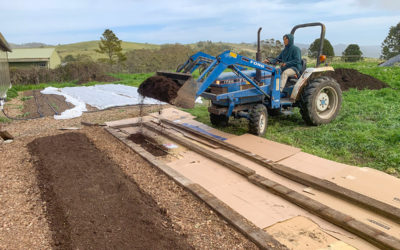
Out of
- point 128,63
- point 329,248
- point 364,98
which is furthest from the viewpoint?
point 128,63

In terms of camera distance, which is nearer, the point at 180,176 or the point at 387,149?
the point at 180,176

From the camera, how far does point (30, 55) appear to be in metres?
29.2

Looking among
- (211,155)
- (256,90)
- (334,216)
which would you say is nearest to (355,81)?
(256,90)

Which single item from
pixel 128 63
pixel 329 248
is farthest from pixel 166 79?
pixel 128 63

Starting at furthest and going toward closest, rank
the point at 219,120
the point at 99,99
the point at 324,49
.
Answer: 1. the point at 324,49
2. the point at 99,99
3. the point at 219,120

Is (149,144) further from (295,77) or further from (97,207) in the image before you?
(295,77)

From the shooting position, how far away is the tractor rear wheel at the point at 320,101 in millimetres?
6934

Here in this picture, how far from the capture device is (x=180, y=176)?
4555 mm

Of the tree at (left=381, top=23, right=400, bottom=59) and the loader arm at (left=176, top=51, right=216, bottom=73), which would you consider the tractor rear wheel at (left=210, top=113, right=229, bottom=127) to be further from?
the tree at (left=381, top=23, right=400, bottom=59)

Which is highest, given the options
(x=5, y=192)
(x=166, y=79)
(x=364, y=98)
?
(x=166, y=79)

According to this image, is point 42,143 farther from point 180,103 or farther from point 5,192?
point 180,103

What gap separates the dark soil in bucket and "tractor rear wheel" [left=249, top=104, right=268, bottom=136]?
201cm

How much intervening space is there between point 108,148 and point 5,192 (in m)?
2.19

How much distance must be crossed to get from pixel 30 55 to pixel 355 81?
96.4 feet
